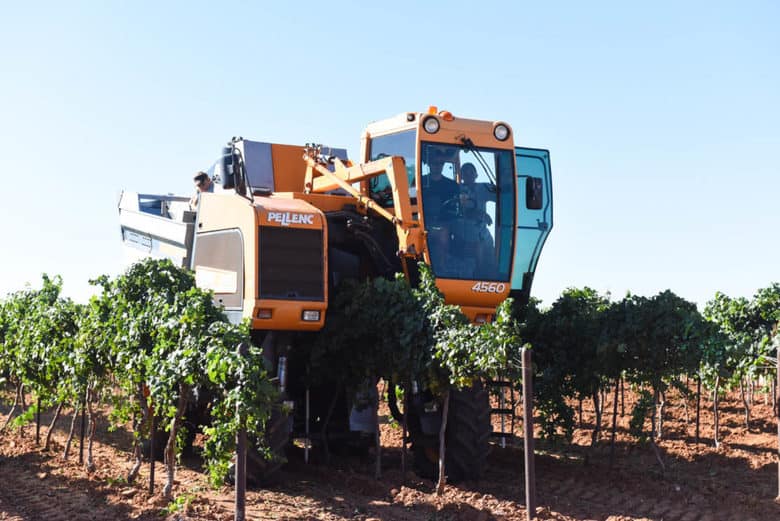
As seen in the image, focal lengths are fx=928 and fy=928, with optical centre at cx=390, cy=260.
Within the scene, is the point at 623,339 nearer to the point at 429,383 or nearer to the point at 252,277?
the point at 429,383

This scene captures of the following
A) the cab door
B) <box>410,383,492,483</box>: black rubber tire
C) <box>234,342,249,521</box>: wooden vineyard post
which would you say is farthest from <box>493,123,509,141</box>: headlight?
<box>234,342,249,521</box>: wooden vineyard post

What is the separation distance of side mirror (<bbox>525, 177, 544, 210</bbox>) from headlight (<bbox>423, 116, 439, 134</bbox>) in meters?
1.28

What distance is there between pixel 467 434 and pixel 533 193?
111 inches

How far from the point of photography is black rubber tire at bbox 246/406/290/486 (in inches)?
360

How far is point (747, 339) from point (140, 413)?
8.03 meters

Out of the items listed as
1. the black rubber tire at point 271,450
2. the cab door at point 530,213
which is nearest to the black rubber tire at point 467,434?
the cab door at point 530,213

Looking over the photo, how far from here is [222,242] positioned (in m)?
10.1

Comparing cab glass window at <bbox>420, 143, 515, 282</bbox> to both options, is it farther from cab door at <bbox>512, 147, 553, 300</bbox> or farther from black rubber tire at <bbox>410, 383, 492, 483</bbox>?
black rubber tire at <bbox>410, 383, 492, 483</bbox>

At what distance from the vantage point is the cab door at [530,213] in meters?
10.6

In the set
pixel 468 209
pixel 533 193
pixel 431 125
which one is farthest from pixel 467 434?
pixel 431 125

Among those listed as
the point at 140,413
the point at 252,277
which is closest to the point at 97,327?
the point at 140,413

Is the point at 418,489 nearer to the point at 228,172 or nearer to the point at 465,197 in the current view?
the point at 465,197

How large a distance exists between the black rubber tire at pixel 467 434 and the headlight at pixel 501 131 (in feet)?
9.22

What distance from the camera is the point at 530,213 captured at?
1075 cm
